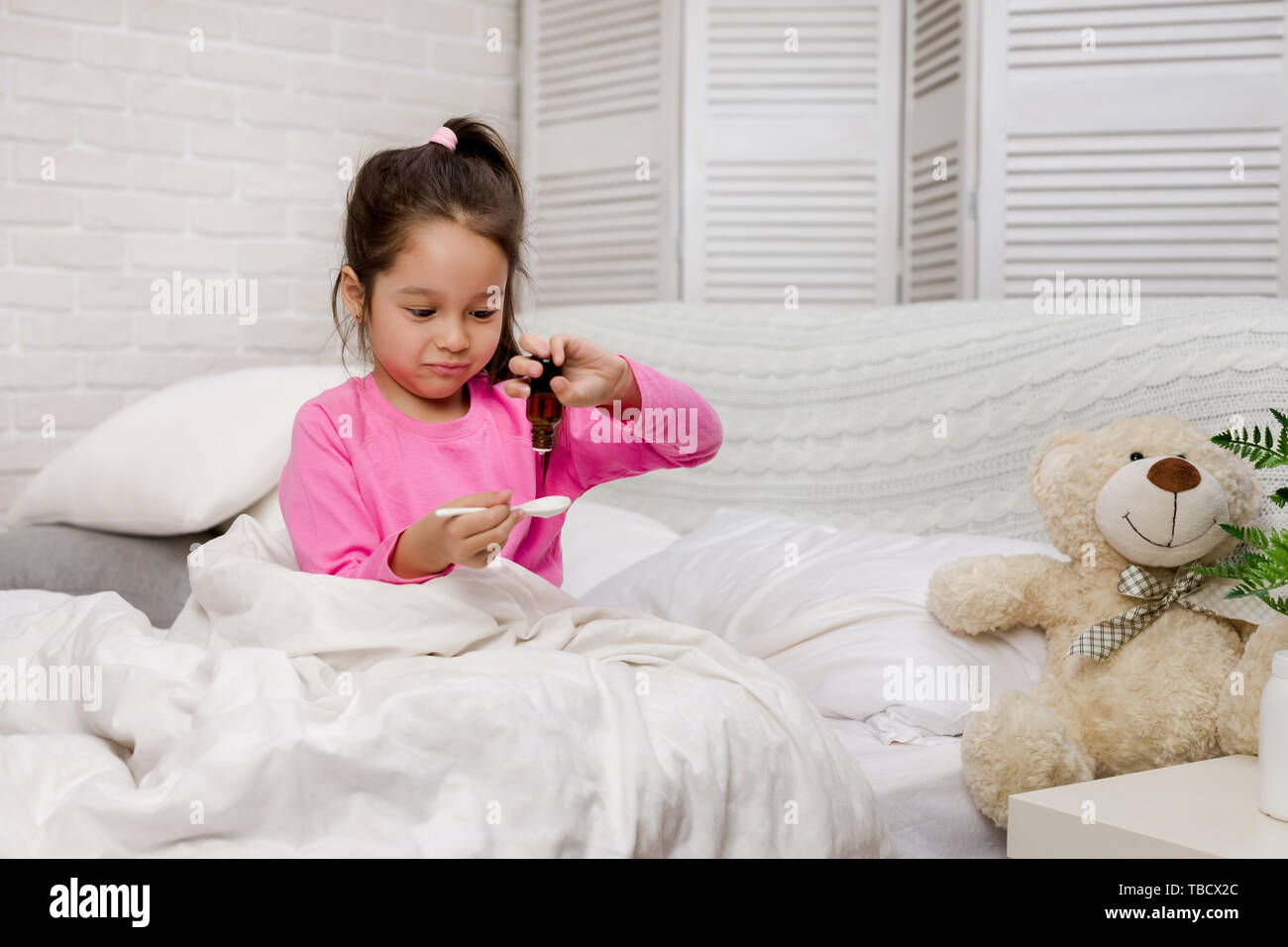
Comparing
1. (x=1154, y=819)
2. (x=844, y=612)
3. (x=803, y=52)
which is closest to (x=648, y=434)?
(x=844, y=612)

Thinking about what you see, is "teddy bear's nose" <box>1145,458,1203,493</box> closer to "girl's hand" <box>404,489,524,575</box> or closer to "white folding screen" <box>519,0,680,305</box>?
"girl's hand" <box>404,489,524,575</box>

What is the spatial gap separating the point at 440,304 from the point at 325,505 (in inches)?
8.6

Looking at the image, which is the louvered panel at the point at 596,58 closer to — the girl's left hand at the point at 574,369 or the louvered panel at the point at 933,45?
the louvered panel at the point at 933,45

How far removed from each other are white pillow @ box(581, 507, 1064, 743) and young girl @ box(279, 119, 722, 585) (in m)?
0.26

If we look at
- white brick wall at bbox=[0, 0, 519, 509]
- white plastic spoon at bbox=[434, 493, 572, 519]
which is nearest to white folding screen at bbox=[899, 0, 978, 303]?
white brick wall at bbox=[0, 0, 519, 509]

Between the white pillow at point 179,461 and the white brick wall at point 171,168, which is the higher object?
the white brick wall at point 171,168

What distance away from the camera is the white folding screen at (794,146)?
8.51 feet

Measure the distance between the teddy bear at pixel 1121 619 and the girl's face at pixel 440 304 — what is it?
557 millimetres

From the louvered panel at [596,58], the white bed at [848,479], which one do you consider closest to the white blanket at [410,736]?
the white bed at [848,479]

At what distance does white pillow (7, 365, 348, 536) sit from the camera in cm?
176

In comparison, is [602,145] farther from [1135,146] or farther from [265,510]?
[265,510]

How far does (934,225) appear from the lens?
8.13 feet
